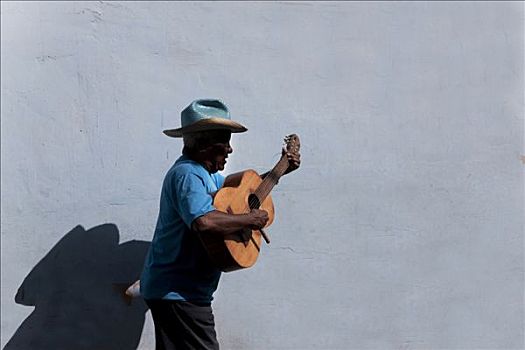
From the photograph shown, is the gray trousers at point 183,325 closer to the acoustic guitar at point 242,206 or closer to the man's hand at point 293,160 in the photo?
the acoustic guitar at point 242,206

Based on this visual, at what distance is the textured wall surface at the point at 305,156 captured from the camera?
4.61 meters

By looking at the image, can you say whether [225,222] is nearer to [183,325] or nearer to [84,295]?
[183,325]

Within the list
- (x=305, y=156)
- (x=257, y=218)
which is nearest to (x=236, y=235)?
(x=257, y=218)

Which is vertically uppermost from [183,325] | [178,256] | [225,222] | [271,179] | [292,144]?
[292,144]

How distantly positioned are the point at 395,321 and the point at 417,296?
162 millimetres

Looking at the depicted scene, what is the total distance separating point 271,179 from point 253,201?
0.46ft

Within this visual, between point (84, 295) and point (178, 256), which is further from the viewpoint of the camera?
point (84, 295)

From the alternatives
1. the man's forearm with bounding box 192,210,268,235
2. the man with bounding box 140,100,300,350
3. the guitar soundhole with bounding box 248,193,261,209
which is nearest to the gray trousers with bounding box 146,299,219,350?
the man with bounding box 140,100,300,350

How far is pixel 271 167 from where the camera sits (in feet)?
15.5

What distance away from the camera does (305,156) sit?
4773 millimetres

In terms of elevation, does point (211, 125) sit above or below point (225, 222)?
above

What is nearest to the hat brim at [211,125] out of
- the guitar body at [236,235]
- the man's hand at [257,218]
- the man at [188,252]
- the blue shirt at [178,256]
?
the man at [188,252]

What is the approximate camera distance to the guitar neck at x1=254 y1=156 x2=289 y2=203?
4.25 meters

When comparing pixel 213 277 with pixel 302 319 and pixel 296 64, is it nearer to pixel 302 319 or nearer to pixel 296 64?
pixel 302 319
